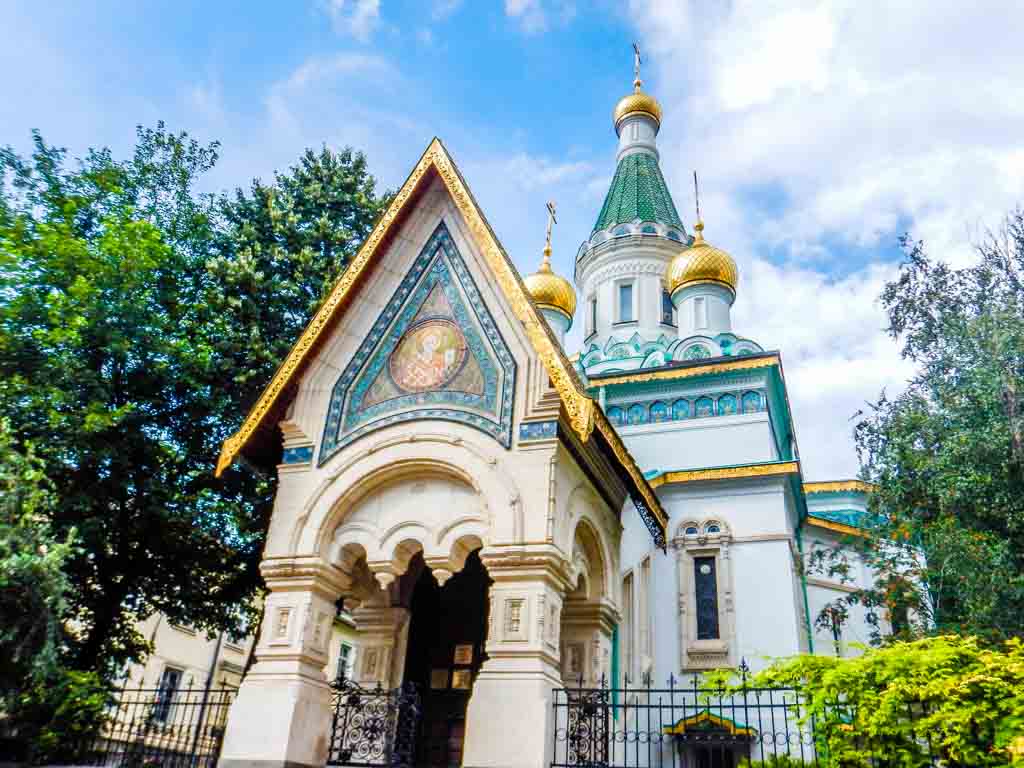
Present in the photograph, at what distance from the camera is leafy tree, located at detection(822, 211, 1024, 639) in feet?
37.5

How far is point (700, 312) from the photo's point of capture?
19.8 m

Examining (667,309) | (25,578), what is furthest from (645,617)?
(667,309)

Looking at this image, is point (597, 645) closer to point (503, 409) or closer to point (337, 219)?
point (503, 409)

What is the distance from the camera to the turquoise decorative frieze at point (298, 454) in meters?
10.1

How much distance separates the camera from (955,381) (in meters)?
13.7

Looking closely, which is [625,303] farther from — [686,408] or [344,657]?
[344,657]

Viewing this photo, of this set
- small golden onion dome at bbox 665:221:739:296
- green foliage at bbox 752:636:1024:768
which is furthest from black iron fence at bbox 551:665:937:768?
small golden onion dome at bbox 665:221:739:296

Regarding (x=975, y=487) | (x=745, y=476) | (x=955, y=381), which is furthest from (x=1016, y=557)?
(x=745, y=476)

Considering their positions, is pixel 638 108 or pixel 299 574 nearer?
pixel 299 574

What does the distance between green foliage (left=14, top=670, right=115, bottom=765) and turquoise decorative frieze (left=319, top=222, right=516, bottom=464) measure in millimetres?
3807

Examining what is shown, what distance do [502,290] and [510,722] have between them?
4.93 metres

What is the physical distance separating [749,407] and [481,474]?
888 centimetres

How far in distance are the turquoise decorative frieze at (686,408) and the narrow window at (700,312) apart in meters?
3.20

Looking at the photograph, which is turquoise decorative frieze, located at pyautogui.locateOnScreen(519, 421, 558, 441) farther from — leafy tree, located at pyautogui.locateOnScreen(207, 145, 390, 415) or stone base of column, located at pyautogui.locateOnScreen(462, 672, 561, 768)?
leafy tree, located at pyautogui.locateOnScreen(207, 145, 390, 415)
